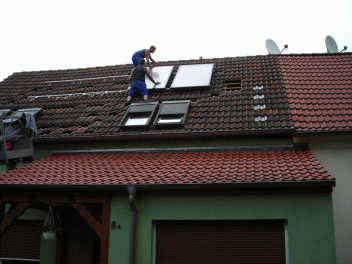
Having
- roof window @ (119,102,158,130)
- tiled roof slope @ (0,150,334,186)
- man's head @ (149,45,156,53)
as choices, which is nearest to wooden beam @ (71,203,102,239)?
tiled roof slope @ (0,150,334,186)

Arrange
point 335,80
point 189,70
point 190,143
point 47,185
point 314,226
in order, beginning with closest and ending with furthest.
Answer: point 314,226
point 47,185
point 190,143
point 335,80
point 189,70

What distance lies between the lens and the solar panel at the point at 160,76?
1090 cm

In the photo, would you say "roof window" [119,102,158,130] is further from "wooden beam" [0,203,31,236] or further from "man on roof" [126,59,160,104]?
"wooden beam" [0,203,31,236]

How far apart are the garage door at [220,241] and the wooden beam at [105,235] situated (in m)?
1.00

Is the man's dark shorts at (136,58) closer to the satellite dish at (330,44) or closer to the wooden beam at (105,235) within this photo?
the wooden beam at (105,235)

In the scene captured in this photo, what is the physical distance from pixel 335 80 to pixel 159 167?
244 inches

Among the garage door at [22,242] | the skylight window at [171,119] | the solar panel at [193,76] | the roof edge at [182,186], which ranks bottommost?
the garage door at [22,242]

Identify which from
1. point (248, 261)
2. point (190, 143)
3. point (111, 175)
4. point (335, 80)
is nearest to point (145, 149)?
point (190, 143)

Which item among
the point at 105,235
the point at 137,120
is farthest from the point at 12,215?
the point at 137,120

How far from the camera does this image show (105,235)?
7020 mm

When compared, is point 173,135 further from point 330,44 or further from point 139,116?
point 330,44

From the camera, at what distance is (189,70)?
11.8 meters

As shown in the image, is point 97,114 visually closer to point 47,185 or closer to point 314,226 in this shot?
point 47,185

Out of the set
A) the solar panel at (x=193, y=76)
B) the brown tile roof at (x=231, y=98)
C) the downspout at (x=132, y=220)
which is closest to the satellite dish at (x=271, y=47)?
the brown tile roof at (x=231, y=98)
